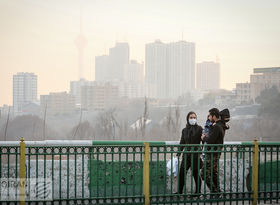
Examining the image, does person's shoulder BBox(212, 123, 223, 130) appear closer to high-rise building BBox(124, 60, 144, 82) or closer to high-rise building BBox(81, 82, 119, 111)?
high-rise building BBox(81, 82, 119, 111)

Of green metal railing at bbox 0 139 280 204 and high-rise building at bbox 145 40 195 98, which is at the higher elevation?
high-rise building at bbox 145 40 195 98

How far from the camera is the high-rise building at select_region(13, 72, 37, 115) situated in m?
80.2

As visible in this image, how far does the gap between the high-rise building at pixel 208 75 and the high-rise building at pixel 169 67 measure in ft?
5.51

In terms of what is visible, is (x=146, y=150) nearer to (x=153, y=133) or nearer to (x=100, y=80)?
(x=153, y=133)

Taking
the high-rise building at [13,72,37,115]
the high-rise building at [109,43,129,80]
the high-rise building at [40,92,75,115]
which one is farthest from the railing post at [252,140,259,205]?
the high-rise building at [109,43,129,80]

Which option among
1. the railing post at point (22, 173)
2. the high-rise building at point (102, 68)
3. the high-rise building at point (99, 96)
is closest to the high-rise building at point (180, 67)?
the high-rise building at point (99, 96)

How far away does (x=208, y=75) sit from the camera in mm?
98000

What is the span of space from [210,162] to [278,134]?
62.7 m

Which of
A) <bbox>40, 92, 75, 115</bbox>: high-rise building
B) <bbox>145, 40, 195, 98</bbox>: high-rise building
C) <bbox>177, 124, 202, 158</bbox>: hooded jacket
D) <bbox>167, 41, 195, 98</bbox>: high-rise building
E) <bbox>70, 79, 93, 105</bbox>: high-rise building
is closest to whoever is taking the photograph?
<bbox>177, 124, 202, 158</bbox>: hooded jacket

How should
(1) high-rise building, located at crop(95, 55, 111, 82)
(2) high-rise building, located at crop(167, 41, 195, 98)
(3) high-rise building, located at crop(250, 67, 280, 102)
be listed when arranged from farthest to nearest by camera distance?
(1) high-rise building, located at crop(95, 55, 111, 82) → (2) high-rise building, located at crop(167, 41, 195, 98) → (3) high-rise building, located at crop(250, 67, 280, 102)

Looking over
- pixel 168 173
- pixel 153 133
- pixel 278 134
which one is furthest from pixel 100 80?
pixel 168 173

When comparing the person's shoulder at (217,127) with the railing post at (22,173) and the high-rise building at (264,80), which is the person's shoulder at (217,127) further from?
the high-rise building at (264,80)

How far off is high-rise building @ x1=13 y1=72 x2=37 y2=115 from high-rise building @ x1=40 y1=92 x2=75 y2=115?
2231 millimetres

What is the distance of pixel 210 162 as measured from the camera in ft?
21.2
